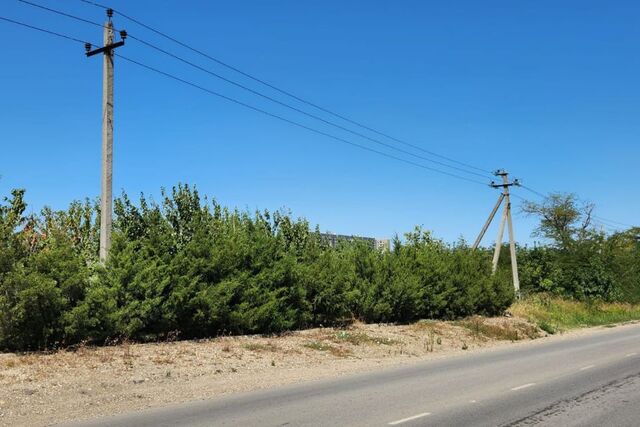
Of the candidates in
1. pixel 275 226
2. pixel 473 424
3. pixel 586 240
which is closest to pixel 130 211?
pixel 275 226

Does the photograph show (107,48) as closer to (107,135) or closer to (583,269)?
(107,135)

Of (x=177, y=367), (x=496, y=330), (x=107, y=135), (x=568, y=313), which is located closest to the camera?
(x=177, y=367)

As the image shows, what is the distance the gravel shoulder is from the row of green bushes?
2.19ft

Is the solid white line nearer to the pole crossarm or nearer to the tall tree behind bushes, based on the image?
the pole crossarm

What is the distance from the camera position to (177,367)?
1323cm

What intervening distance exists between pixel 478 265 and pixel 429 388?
2006 cm

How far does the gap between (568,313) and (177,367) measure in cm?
2827

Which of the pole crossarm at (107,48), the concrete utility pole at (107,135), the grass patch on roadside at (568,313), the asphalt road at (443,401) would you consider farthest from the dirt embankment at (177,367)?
the grass patch on roadside at (568,313)

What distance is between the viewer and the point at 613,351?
1736 centimetres

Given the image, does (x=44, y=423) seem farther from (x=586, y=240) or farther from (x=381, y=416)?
(x=586, y=240)

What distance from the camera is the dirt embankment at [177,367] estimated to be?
977 centimetres

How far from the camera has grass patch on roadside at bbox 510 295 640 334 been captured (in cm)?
3129

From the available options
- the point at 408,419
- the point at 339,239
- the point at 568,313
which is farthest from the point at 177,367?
the point at 568,313

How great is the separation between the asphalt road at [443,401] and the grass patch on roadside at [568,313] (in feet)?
55.2
